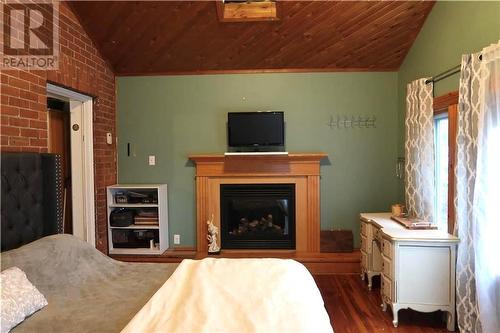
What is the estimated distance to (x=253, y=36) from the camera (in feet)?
12.0

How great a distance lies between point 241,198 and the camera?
13.6ft

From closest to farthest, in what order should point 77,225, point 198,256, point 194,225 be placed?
point 77,225 → point 198,256 → point 194,225

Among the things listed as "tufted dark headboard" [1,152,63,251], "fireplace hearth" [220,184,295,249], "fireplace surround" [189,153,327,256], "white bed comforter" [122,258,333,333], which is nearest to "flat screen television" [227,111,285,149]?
"fireplace surround" [189,153,327,256]

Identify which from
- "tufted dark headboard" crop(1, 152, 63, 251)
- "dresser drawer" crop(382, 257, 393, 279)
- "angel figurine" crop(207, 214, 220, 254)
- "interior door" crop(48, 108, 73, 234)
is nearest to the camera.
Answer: "tufted dark headboard" crop(1, 152, 63, 251)

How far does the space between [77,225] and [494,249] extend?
3.73m

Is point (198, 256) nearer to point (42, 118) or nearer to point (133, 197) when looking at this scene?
point (133, 197)

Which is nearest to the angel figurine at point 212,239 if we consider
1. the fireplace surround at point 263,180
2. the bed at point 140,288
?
the fireplace surround at point 263,180

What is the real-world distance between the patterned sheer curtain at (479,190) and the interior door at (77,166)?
3.52 metres

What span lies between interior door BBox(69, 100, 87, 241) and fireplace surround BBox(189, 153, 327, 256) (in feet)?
3.98

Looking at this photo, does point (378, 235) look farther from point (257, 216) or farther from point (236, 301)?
point (236, 301)

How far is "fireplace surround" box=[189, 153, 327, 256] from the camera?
159 inches

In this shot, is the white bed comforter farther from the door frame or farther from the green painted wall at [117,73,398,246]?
the green painted wall at [117,73,398,246]

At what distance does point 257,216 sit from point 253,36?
2.08 meters

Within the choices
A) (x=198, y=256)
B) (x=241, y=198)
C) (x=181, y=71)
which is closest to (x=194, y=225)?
(x=198, y=256)
